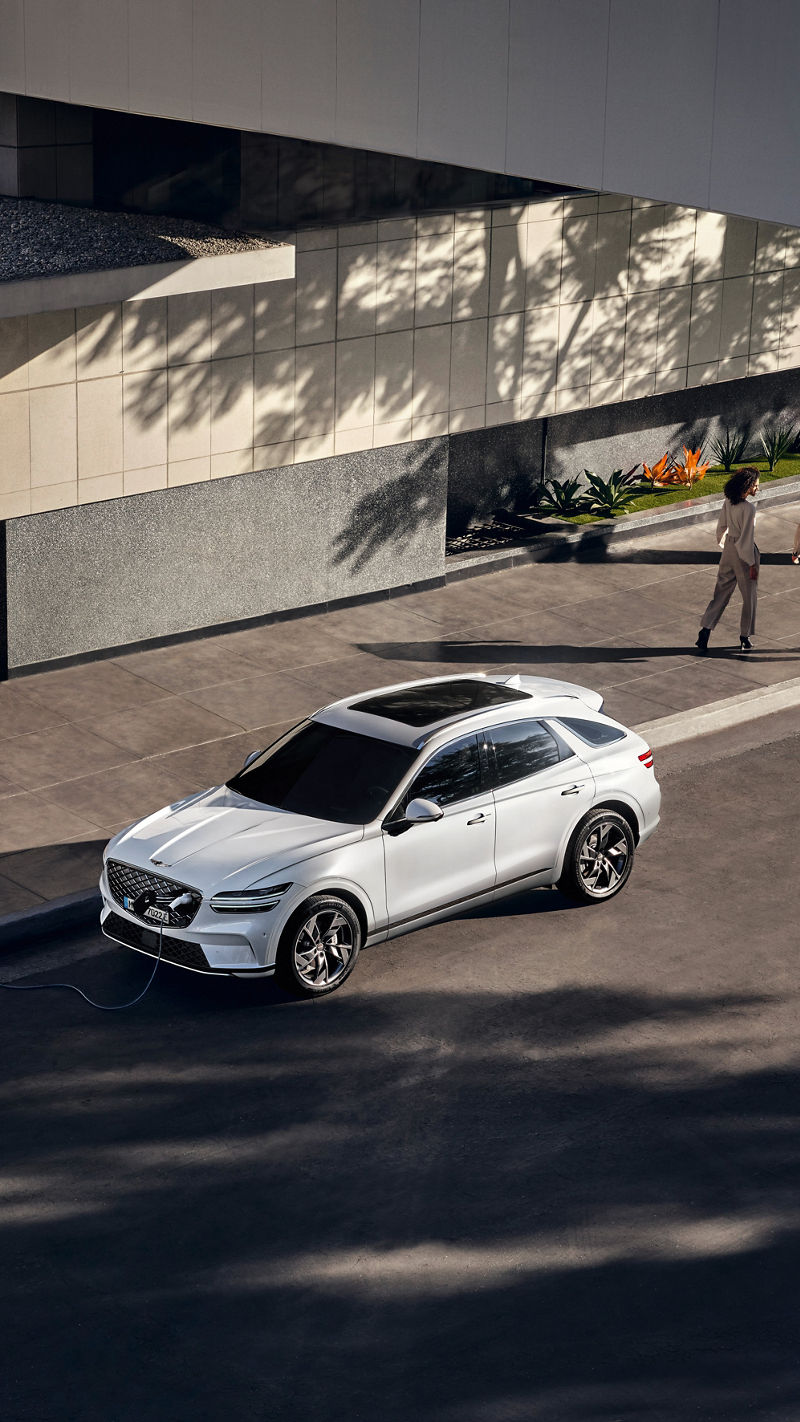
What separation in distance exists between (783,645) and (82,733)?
23.3ft

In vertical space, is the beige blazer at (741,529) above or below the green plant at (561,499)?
above

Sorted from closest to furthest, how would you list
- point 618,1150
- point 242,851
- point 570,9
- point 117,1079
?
point 618,1150, point 117,1079, point 242,851, point 570,9

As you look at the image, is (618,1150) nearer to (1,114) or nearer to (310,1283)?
(310,1283)

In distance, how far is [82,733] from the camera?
51.1 ft

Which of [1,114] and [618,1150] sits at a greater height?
[1,114]

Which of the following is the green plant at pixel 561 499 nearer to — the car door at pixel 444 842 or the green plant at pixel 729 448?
the green plant at pixel 729 448

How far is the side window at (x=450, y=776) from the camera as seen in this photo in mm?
11680

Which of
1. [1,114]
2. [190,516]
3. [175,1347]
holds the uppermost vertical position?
[1,114]

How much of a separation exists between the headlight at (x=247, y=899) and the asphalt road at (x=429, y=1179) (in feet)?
2.28

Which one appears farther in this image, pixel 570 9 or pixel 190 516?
pixel 190 516

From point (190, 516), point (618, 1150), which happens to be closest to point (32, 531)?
point (190, 516)

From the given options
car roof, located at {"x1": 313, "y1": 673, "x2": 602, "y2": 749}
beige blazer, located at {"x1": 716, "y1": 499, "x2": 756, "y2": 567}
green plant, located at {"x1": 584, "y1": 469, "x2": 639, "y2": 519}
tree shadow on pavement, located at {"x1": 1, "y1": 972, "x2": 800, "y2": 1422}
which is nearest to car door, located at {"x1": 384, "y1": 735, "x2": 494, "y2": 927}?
car roof, located at {"x1": 313, "y1": 673, "x2": 602, "y2": 749}

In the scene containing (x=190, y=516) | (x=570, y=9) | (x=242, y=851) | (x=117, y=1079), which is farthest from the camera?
(x=190, y=516)

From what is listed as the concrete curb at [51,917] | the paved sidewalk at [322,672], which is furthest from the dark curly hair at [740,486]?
the concrete curb at [51,917]
